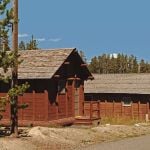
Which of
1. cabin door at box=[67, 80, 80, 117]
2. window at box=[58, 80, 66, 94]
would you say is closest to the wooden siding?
cabin door at box=[67, 80, 80, 117]

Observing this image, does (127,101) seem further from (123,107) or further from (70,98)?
(70,98)

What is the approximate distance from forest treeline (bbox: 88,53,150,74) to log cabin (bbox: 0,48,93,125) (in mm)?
79914

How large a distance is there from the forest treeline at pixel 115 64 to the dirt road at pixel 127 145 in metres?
87.6

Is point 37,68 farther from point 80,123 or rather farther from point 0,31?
point 0,31

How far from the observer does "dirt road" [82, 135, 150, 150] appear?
20.2 meters

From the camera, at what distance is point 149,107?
4462 centimetres

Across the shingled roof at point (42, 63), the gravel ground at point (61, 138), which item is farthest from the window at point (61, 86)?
the gravel ground at point (61, 138)

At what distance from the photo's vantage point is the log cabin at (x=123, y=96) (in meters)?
44.9

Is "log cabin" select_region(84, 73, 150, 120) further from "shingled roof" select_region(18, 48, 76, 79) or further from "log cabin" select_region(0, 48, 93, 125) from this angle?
"shingled roof" select_region(18, 48, 76, 79)

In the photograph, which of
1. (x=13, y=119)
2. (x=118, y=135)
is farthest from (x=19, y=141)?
(x=118, y=135)

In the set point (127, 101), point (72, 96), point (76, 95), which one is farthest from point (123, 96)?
point (72, 96)

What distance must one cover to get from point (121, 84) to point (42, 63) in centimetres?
1985

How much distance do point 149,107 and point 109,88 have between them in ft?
15.1

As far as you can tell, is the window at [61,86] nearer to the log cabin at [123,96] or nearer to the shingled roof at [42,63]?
the shingled roof at [42,63]
